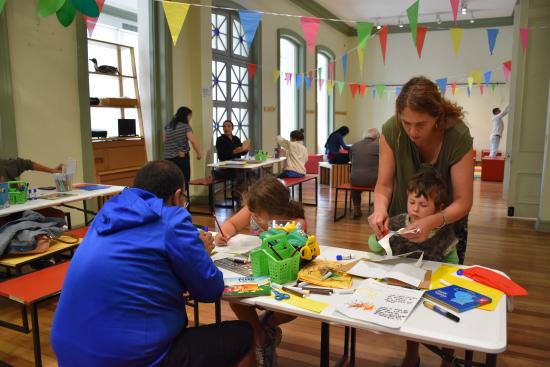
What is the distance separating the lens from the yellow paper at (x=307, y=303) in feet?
4.57

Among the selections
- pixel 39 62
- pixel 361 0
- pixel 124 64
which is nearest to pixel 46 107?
pixel 39 62

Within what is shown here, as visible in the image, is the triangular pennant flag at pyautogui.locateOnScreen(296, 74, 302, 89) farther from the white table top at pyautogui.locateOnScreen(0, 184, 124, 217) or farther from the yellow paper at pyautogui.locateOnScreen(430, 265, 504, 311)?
the yellow paper at pyautogui.locateOnScreen(430, 265, 504, 311)

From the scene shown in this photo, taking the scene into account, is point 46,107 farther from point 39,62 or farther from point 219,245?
point 219,245

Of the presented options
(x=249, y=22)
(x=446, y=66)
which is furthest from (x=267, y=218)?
(x=446, y=66)

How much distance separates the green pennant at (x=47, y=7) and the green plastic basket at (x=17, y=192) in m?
1.15

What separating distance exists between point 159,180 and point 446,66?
1202 cm

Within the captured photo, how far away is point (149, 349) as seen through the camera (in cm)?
129

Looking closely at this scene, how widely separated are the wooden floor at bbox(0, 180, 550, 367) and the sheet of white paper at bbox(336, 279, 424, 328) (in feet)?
3.30

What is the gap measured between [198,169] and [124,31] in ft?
10.2

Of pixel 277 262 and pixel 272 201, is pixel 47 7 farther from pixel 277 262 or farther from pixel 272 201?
pixel 277 262

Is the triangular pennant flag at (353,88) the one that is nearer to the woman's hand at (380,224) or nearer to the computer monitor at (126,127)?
the computer monitor at (126,127)

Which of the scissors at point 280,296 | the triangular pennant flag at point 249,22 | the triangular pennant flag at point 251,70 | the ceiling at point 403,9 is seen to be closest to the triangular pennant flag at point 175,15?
the triangular pennant flag at point 249,22

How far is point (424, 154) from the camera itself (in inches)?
75.8

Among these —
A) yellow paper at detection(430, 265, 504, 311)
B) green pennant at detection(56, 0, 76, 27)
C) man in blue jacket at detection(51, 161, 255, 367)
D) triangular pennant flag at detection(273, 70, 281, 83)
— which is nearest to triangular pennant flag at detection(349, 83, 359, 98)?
triangular pennant flag at detection(273, 70, 281, 83)
